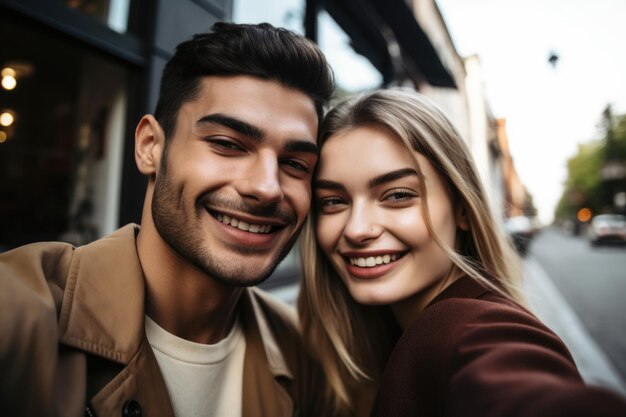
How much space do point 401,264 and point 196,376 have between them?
100 centimetres

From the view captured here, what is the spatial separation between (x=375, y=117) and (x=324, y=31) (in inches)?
167

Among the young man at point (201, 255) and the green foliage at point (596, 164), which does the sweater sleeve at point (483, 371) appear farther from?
the green foliage at point (596, 164)

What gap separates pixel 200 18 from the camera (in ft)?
9.83

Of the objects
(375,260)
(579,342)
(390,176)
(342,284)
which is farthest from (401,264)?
(579,342)

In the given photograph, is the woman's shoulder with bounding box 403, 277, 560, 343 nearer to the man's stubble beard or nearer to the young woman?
the young woman

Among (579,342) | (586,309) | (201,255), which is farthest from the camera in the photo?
(586,309)

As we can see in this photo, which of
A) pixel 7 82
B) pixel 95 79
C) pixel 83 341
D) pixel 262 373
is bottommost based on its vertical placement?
pixel 262 373

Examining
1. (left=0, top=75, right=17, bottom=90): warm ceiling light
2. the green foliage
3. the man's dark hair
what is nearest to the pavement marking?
the man's dark hair

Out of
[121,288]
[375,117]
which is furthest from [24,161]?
[375,117]

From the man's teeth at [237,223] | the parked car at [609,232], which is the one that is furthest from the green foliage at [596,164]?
the man's teeth at [237,223]

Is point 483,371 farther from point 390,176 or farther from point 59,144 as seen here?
point 59,144

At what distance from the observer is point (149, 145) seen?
1.77 meters

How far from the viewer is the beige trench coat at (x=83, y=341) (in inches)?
37.2

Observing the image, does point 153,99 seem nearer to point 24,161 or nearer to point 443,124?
point 443,124
